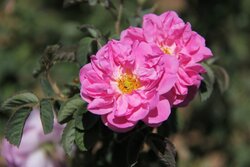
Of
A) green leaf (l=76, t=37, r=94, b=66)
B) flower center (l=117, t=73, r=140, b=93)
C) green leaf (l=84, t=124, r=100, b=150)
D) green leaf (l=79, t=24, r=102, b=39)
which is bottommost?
green leaf (l=84, t=124, r=100, b=150)

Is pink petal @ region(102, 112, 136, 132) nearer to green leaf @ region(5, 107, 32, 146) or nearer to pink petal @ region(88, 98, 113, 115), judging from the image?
pink petal @ region(88, 98, 113, 115)

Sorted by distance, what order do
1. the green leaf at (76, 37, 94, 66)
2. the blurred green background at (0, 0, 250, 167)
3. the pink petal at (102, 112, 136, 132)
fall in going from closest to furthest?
the pink petal at (102, 112, 136, 132), the green leaf at (76, 37, 94, 66), the blurred green background at (0, 0, 250, 167)

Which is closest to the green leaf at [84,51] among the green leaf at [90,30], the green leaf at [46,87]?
the green leaf at [90,30]

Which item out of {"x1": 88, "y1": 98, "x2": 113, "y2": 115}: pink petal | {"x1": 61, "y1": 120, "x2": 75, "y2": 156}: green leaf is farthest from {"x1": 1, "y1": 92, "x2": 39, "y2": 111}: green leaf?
{"x1": 88, "y1": 98, "x2": 113, "y2": 115}: pink petal

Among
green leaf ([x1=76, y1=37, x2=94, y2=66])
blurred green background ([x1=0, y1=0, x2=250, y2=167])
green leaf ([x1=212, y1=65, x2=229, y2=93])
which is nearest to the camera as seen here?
green leaf ([x1=76, y1=37, x2=94, y2=66])

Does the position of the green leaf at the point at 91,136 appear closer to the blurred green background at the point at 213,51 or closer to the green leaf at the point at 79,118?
the green leaf at the point at 79,118

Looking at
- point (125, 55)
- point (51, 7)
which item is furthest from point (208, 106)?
point (125, 55)
